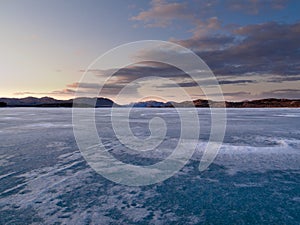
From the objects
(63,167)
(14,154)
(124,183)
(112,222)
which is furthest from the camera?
(14,154)

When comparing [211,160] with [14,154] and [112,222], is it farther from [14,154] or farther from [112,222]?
[14,154]

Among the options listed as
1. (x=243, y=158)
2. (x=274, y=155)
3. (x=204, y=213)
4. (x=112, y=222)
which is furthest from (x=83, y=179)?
(x=274, y=155)

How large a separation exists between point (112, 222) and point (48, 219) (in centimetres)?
119

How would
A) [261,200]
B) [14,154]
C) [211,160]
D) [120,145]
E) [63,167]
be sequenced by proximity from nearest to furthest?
1. [261,200]
2. [63,167]
3. [211,160]
4. [14,154]
5. [120,145]

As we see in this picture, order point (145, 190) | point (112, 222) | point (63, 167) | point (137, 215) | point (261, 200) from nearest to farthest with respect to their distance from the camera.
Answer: point (112, 222) < point (137, 215) < point (261, 200) < point (145, 190) < point (63, 167)

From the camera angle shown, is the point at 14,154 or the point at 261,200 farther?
the point at 14,154

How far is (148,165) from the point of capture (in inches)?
287

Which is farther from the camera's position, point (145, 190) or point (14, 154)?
point (14, 154)

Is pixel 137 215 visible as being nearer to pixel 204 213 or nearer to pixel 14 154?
pixel 204 213

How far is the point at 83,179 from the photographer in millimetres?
5938

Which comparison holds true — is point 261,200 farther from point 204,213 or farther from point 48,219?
point 48,219

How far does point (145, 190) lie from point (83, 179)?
185cm

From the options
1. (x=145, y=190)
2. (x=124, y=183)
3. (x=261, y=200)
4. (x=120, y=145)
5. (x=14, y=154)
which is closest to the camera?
(x=261, y=200)

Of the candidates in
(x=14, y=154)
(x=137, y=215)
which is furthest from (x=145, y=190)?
(x=14, y=154)
